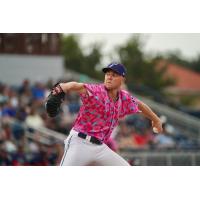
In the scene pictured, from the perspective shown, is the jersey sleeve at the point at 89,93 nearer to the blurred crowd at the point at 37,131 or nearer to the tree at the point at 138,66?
the blurred crowd at the point at 37,131

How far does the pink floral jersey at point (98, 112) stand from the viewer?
23.0 ft

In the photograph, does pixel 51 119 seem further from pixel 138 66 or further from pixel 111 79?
pixel 138 66

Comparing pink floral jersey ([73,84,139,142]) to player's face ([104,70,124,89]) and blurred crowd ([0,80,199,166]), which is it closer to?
player's face ([104,70,124,89])

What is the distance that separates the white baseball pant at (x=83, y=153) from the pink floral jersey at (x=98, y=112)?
0.10m

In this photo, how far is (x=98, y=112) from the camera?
7.11 m

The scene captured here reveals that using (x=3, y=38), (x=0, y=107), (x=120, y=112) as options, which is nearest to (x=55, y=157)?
(x=0, y=107)

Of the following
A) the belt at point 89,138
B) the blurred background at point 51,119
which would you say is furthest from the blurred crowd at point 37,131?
the belt at point 89,138

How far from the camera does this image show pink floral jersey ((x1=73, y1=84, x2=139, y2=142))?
23.0ft

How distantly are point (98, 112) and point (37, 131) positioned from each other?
687cm

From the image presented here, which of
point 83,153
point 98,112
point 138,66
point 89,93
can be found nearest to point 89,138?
point 83,153

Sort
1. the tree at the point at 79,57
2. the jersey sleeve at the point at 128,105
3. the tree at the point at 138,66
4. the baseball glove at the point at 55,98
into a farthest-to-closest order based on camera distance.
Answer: the tree at the point at 79,57, the tree at the point at 138,66, the jersey sleeve at the point at 128,105, the baseball glove at the point at 55,98

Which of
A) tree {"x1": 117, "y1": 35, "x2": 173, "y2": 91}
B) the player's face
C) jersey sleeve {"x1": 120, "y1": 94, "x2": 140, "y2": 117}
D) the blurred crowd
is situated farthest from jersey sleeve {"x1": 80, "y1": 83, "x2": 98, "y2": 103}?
tree {"x1": 117, "y1": 35, "x2": 173, "y2": 91}

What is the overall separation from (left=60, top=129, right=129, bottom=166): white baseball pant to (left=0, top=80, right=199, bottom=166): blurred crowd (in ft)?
12.5
